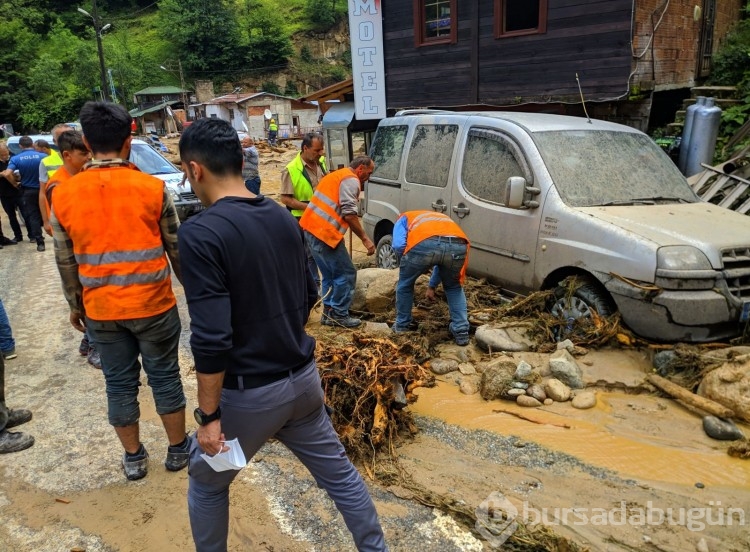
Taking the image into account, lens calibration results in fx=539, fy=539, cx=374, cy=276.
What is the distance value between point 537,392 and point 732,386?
1.24 m

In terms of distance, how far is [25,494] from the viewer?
10.0 ft

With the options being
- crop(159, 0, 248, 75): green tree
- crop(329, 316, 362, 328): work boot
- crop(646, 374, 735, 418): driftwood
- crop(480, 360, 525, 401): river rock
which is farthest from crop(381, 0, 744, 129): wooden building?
crop(159, 0, 248, 75): green tree

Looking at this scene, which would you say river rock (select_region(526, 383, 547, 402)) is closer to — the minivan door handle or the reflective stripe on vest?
the minivan door handle

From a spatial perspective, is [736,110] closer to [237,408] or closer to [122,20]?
[237,408]

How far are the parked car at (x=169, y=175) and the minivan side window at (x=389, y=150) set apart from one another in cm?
390

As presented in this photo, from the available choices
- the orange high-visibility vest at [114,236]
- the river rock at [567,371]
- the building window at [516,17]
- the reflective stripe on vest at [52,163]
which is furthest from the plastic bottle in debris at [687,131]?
the reflective stripe on vest at [52,163]

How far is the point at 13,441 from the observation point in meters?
3.50

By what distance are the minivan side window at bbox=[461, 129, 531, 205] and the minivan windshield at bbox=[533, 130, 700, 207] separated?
0.27 m

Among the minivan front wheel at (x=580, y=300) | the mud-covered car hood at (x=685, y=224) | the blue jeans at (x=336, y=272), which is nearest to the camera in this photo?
the mud-covered car hood at (x=685, y=224)

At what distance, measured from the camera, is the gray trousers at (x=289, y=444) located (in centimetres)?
201

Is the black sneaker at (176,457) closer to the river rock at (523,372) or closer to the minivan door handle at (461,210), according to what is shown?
the river rock at (523,372)

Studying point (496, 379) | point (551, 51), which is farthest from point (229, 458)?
point (551, 51)

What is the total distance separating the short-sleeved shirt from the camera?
9.16 meters

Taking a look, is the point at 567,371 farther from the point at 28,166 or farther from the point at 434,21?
the point at 434,21
